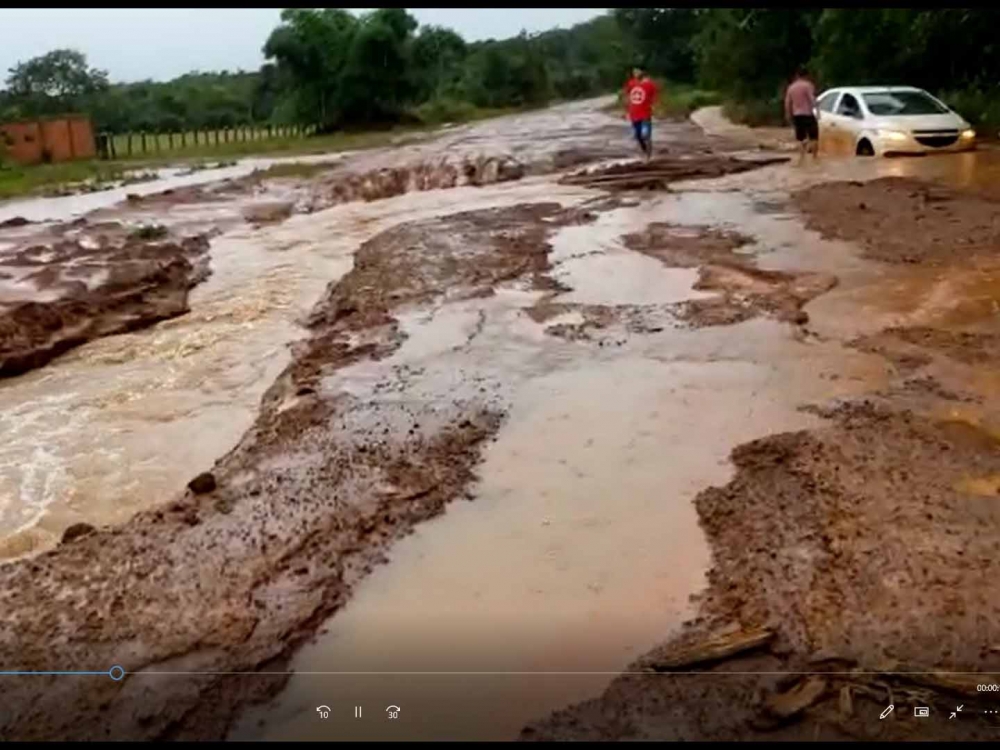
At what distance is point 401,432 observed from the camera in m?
5.47

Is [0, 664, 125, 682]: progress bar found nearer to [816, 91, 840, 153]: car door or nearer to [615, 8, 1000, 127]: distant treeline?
[615, 8, 1000, 127]: distant treeline

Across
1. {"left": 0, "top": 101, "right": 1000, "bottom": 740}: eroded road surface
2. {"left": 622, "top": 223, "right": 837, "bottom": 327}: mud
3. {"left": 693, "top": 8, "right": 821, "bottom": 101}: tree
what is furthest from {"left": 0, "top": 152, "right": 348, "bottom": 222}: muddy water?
{"left": 622, "top": 223, "right": 837, "bottom": 327}: mud

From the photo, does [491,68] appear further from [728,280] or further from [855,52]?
[728,280]

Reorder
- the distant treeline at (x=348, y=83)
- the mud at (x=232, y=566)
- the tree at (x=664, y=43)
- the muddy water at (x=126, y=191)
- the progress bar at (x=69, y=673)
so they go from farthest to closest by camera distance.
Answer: the tree at (x=664, y=43)
the distant treeline at (x=348, y=83)
the muddy water at (x=126, y=191)
the progress bar at (x=69, y=673)
the mud at (x=232, y=566)

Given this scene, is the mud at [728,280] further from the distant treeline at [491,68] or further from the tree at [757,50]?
the tree at [757,50]

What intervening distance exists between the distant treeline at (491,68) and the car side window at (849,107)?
1.78 m

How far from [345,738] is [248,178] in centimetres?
2086

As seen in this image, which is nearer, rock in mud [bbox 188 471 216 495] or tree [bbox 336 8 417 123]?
rock in mud [bbox 188 471 216 495]

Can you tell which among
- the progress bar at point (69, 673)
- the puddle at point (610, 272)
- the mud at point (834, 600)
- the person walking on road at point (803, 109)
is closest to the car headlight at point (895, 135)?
the person walking on road at point (803, 109)

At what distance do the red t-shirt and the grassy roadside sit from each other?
476 inches

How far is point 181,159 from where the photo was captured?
30.6m

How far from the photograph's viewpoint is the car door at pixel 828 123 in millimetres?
16734

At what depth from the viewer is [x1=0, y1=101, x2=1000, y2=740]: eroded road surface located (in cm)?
304

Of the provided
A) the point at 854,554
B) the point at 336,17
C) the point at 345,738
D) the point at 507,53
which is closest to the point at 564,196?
the point at 854,554
